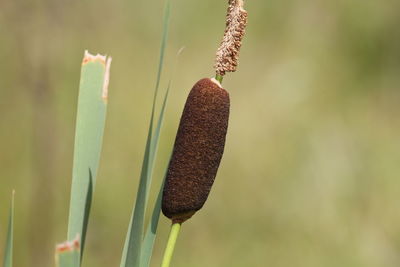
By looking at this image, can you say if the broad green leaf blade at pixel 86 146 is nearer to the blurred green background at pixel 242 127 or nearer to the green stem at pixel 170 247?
the green stem at pixel 170 247

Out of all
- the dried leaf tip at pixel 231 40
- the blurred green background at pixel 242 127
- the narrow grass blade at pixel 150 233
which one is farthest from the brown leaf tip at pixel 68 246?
the blurred green background at pixel 242 127

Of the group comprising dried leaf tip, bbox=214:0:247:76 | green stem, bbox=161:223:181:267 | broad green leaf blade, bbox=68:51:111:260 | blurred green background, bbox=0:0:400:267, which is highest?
dried leaf tip, bbox=214:0:247:76

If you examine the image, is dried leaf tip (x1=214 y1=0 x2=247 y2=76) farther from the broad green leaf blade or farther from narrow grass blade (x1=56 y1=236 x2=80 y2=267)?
narrow grass blade (x1=56 y1=236 x2=80 y2=267)

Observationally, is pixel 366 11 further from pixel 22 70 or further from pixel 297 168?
pixel 22 70

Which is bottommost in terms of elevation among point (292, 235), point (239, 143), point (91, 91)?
point (292, 235)

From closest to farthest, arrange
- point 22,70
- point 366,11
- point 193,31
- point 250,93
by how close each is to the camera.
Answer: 1. point 22,70
2. point 250,93
3. point 193,31
4. point 366,11

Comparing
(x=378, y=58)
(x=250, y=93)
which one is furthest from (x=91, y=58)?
(x=378, y=58)

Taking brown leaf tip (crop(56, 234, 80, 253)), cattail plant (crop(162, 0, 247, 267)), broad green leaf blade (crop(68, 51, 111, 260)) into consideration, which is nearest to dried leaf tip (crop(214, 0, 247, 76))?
cattail plant (crop(162, 0, 247, 267))
